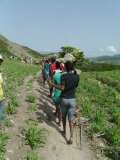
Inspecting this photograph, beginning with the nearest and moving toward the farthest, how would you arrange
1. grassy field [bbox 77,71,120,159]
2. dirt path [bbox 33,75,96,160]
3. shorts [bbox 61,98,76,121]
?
dirt path [bbox 33,75,96,160]
shorts [bbox 61,98,76,121]
grassy field [bbox 77,71,120,159]

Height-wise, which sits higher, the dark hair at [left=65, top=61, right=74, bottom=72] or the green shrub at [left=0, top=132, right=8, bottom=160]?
the dark hair at [left=65, top=61, right=74, bottom=72]

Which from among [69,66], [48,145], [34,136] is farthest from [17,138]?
[69,66]

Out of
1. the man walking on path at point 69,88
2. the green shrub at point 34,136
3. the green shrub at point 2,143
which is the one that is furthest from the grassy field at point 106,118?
the green shrub at point 2,143

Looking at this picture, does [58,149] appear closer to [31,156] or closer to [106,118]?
[31,156]

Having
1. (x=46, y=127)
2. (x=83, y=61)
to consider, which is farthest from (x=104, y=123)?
(x=83, y=61)

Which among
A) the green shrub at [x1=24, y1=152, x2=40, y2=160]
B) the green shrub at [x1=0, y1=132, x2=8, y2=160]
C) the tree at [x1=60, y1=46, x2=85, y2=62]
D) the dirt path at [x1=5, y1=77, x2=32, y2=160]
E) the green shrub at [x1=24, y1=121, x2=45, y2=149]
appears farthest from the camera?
the tree at [x1=60, y1=46, x2=85, y2=62]

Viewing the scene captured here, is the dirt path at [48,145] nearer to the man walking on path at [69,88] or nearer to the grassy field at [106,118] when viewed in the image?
the man walking on path at [69,88]

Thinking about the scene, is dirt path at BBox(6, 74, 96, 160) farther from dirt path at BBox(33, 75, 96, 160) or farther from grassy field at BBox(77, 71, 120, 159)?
grassy field at BBox(77, 71, 120, 159)

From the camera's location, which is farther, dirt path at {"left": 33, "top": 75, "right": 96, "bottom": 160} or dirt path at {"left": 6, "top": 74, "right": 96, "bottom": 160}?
dirt path at {"left": 33, "top": 75, "right": 96, "bottom": 160}

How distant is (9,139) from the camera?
40.6 feet

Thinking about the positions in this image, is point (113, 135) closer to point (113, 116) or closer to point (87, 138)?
point (87, 138)

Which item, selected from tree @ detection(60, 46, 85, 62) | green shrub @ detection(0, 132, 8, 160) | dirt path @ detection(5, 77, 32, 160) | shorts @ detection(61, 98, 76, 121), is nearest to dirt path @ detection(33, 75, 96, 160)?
dirt path @ detection(5, 77, 32, 160)

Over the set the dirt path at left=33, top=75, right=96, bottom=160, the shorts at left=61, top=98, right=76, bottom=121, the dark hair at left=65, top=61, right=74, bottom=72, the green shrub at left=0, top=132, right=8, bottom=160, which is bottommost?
the dirt path at left=33, top=75, right=96, bottom=160

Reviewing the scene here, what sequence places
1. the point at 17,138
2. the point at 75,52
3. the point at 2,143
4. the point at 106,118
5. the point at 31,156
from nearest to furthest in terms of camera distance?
the point at 31,156 → the point at 2,143 → the point at 17,138 → the point at 106,118 → the point at 75,52
